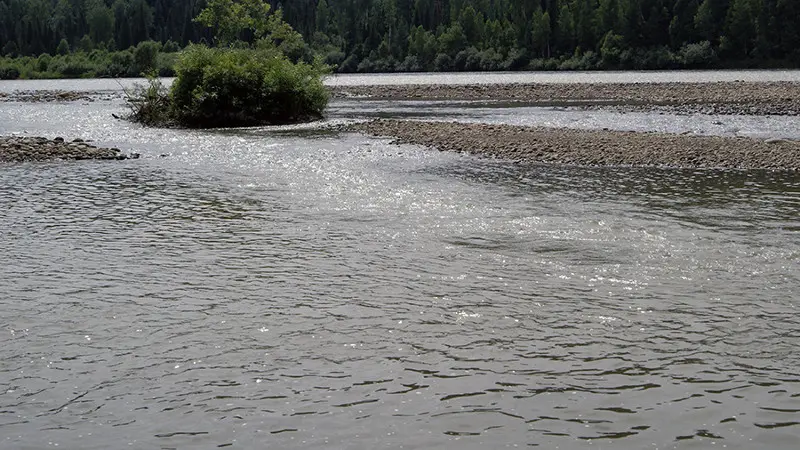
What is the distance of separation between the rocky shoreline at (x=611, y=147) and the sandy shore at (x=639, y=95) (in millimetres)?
18613

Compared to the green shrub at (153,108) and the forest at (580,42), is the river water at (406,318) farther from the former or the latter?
the forest at (580,42)

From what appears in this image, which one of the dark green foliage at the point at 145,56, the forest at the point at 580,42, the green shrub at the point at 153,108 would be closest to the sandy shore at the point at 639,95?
the green shrub at the point at 153,108

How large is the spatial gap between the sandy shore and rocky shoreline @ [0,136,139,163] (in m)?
35.6

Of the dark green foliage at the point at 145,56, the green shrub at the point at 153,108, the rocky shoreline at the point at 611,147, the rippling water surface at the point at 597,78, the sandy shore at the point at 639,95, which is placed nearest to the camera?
the rocky shoreline at the point at 611,147

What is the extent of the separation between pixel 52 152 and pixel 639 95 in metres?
53.7

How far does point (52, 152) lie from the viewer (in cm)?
3656

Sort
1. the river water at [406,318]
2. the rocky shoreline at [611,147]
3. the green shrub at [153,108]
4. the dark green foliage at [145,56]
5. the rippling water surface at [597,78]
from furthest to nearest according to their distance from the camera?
the dark green foliage at [145,56]
the rippling water surface at [597,78]
the green shrub at [153,108]
the rocky shoreline at [611,147]
the river water at [406,318]

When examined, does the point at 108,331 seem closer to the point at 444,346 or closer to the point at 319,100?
the point at 444,346

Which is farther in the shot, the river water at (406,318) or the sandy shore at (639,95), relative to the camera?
the sandy shore at (639,95)

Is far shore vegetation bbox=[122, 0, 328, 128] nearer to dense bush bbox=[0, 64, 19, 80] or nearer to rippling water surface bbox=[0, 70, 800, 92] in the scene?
rippling water surface bbox=[0, 70, 800, 92]

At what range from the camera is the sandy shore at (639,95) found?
58.9 metres

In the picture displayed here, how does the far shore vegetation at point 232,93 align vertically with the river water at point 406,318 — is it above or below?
above

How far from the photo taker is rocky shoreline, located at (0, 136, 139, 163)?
3559 centimetres

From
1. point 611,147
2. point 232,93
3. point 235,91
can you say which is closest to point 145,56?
point 235,91
